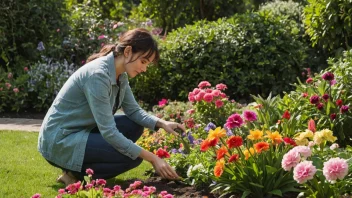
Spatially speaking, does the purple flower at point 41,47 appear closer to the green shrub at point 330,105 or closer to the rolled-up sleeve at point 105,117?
the green shrub at point 330,105

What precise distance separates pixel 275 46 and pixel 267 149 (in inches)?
176

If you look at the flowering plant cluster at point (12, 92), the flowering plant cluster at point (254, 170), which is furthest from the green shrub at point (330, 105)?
the flowering plant cluster at point (12, 92)

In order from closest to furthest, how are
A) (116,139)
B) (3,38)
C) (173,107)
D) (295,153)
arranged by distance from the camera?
1. (295,153)
2. (116,139)
3. (173,107)
4. (3,38)

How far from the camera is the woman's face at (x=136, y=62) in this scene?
4316 mm

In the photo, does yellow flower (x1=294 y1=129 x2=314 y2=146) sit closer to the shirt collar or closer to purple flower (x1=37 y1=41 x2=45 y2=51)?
the shirt collar

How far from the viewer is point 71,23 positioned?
31.3 feet

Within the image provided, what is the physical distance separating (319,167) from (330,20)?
12.4 feet

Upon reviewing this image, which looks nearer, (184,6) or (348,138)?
(348,138)

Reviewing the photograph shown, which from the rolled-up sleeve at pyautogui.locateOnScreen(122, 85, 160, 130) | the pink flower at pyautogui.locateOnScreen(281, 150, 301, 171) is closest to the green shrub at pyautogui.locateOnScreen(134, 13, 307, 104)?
the rolled-up sleeve at pyautogui.locateOnScreen(122, 85, 160, 130)

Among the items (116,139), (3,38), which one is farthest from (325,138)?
(3,38)

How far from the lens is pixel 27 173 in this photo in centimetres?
500

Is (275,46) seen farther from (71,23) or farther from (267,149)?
(267,149)

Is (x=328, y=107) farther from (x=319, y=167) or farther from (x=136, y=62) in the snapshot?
(x=136, y=62)

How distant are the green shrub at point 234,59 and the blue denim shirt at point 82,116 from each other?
3.74m
